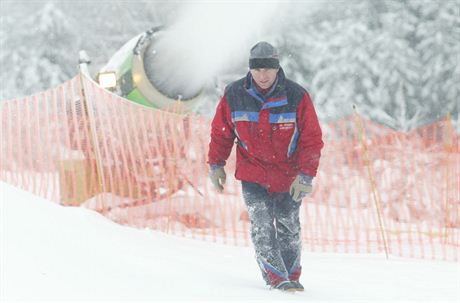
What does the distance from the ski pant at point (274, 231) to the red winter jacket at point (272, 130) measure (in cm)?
8

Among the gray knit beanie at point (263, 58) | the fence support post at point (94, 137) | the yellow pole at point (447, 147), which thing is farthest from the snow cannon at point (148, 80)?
the gray knit beanie at point (263, 58)

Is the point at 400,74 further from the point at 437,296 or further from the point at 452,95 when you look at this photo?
the point at 437,296

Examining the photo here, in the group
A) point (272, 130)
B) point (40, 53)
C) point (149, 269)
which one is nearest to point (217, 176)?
point (272, 130)

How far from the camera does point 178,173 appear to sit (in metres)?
9.62

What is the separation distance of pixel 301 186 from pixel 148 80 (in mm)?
7990

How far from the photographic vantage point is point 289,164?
16.5ft

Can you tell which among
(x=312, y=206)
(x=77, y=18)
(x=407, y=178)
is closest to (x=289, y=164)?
(x=312, y=206)

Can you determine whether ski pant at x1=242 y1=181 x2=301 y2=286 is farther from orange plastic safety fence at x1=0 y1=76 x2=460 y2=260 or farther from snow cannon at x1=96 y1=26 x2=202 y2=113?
snow cannon at x1=96 y1=26 x2=202 y2=113

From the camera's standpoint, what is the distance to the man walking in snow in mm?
4836

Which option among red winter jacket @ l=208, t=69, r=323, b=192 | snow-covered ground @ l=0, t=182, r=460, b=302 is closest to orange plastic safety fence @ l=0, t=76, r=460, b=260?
snow-covered ground @ l=0, t=182, r=460, b=302

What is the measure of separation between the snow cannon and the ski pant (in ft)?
24.2

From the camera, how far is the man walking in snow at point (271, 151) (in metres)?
4.84

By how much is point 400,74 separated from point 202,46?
19241 mm

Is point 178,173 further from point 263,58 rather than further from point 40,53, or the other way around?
point 40,53
